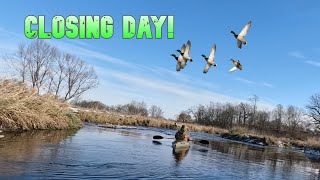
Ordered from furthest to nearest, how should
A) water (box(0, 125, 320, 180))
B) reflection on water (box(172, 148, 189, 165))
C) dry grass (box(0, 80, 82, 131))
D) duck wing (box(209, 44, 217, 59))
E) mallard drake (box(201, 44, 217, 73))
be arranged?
1. dry grass (box(0, 80, 82, 131))
2. reflection on water (box(172, 148, 189, 165))
3. water (box(0, 125, 320, 180))
4. duck wing (box(209, 44, 217, 59))
5. mallard drake (box(201, 44, 217, 73))

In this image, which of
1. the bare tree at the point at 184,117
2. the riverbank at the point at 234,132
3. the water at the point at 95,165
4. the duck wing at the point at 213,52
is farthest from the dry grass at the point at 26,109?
the bare tree at the point at 184,117

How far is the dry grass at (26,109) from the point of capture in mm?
18469

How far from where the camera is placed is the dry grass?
18.5 m

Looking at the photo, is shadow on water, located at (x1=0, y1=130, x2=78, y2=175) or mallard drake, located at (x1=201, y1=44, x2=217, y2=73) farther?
shadow on water, located at (x1=0, y1=130, x2=78, y2=175)

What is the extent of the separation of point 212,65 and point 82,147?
10.2 meters

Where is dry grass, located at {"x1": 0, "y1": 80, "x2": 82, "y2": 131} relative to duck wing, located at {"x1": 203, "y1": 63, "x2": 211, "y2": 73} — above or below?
below

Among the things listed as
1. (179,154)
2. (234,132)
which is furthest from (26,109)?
(234,132)

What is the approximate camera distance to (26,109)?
65.6 ft

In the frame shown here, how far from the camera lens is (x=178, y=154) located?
19125 millimetres

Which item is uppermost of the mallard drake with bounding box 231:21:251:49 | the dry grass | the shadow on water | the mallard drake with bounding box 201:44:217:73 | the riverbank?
the mallard drake with bounding box 231:21:251:49

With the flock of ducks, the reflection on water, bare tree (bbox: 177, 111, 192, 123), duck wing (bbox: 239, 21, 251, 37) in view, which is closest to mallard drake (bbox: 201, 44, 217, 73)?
the flock of ducks

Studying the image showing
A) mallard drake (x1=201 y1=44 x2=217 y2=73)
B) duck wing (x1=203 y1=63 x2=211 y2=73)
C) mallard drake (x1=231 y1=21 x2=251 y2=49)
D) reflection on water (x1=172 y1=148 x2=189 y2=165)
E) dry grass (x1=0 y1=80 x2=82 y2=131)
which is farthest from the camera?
dry grass (x1=0 y1=80 x2=82 y2=131)

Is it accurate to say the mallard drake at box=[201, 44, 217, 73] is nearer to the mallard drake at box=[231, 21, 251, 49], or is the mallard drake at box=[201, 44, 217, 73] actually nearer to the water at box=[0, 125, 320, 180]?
the mallard drake at box=[231, 21, 251, 49]

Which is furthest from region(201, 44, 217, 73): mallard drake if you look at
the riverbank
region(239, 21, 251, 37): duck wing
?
the riverbank
